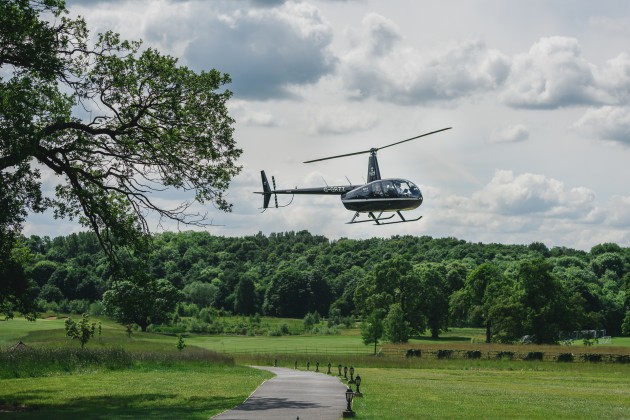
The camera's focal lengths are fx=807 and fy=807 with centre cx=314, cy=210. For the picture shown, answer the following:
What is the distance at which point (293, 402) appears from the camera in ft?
93.5

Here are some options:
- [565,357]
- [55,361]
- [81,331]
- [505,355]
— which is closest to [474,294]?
[505,355]

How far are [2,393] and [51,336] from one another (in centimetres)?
5786

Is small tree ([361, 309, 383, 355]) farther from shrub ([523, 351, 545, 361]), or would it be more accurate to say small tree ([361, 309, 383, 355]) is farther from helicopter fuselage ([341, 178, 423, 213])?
helicopter fuselage ([341, 178, 423, 213])

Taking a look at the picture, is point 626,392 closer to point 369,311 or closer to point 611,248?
point 369,311

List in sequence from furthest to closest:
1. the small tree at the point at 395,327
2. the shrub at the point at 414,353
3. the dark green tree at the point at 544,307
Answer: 1. the small tree at the point at 395,327
2. the dark green tree at the point at 544,307
3. the shrub at the point at 414,353

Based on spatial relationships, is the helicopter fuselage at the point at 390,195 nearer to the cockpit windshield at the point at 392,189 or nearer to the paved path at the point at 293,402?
the cockpit windshield at the point at 392,189

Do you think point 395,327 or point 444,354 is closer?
point 444,354

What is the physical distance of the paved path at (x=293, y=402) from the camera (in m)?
24.5

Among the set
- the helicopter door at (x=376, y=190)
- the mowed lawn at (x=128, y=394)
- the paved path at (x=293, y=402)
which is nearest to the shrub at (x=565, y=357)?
the helicopter door at (x=376, y=190)

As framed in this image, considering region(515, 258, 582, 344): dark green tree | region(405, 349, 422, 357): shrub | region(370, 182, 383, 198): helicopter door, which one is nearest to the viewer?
region(370, 182, 383, 198): helicopter door

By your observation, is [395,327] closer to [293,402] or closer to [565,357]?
[565,357]

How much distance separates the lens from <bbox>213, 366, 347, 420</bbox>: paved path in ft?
80.2

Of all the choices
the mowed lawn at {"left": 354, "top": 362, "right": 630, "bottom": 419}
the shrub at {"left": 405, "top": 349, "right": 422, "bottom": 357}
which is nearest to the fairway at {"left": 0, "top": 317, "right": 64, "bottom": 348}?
the shrub at {"left": 405, "top": 349, "right": 422, "bottom": 357}

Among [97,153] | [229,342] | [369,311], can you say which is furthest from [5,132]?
[369,311]
